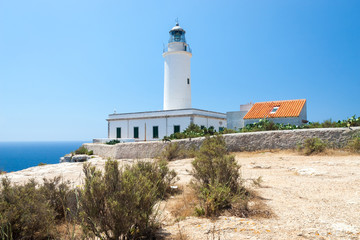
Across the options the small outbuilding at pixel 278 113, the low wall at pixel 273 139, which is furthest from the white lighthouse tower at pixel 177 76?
the low wall at pixel 273 139

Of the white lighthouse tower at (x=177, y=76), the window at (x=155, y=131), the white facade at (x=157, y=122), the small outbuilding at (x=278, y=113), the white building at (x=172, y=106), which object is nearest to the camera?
the small outbuilding at (x=278, y=113)

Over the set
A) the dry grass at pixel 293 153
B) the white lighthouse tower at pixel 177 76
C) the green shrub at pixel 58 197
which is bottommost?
the green shrub at pixel 58 197

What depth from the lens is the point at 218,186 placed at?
3607 mm

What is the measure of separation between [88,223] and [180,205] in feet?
5.33

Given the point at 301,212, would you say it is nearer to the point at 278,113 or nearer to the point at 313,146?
the point at 313,146

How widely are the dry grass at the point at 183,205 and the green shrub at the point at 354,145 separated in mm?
6802

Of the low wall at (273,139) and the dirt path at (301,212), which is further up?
the low wall at (273,139)

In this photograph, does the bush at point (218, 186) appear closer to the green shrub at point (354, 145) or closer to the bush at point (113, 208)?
the bush at point (113, 208)

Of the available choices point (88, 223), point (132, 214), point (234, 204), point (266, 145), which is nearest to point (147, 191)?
point (132, 214)

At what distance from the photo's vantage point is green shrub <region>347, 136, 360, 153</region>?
27.2 ft

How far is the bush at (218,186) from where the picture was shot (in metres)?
3.35

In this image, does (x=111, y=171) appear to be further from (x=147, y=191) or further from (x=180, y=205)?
(x=180, y=205)

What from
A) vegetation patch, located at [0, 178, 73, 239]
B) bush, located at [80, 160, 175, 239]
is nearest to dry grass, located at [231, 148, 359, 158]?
bush, located at [80, 160, 175, 239]

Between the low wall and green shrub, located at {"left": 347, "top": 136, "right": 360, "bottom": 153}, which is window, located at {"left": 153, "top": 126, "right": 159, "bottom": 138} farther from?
green shrub, located at {"left": 347, "top": 136, "right": 360, "bottom": 153}
